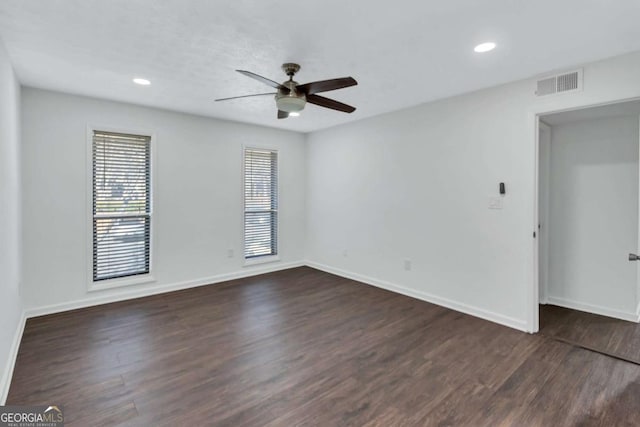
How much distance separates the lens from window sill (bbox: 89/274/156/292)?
402cm

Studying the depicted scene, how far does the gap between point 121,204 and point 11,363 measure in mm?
2136

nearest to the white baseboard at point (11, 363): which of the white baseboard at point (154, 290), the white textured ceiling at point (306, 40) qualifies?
the white baseboard at point (154, 290)

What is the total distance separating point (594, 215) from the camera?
372cm

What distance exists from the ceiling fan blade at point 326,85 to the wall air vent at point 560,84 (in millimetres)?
1966

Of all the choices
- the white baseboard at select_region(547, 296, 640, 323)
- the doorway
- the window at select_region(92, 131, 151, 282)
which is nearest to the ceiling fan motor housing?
the doorway

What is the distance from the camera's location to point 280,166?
5.78 metres

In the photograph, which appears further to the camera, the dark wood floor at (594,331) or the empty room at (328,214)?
the dark wood floor at (594,331)

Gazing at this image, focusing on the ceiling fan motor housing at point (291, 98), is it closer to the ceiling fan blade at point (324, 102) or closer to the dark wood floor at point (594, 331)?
the ceiling fan blade at point (324, 102)

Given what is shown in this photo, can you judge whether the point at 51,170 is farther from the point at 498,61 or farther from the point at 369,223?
the point at 498,61

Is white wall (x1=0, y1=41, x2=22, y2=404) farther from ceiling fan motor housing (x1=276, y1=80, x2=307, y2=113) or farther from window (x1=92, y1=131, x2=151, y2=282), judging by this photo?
ceiling fan motor housing (x1=276, y1=80, x2=307, y2=113)

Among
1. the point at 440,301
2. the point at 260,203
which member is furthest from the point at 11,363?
the point at 440,301

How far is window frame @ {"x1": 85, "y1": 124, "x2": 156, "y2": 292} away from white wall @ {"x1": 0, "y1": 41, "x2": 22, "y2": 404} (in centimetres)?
85

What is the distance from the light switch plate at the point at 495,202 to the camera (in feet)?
11.4

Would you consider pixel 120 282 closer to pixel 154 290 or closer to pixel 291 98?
pixel 154 290
